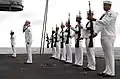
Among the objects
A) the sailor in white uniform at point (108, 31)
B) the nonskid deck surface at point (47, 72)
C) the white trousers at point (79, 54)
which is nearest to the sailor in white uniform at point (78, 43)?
the white trousers at point (79, 54)

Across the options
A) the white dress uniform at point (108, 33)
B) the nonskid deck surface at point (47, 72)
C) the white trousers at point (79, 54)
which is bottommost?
the nonskid deck surface at point (47, 72)

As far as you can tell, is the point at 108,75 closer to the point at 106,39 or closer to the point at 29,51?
the point at 106,39

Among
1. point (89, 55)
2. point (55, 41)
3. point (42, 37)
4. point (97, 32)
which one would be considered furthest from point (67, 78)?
point (42, 37)

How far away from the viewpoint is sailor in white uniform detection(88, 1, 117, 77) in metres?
9.33

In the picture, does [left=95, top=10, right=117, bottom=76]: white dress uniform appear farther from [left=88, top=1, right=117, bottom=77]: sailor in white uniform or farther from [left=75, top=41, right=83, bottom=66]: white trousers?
[left=75, top=41, right=83, bottom=66]: white trousers

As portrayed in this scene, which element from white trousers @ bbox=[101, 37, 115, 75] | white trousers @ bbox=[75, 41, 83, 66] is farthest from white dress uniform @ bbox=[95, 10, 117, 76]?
white trousers @ bbox=[75, 41, 83, 66]

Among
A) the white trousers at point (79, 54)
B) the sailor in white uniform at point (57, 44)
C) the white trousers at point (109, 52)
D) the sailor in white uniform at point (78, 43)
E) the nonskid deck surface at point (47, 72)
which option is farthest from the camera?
the sailor in white uniform at point (57, 44)

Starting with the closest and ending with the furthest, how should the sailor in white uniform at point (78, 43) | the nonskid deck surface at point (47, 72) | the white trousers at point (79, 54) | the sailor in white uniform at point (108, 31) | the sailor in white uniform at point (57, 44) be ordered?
the sailor in white uniform at point (108, 31), the nonskid deck surface at point (47, 72), the sailor in white uniform at point (78, 43), the white trousers at point (79, 54), the sailor in white uniform at point (57, 44)

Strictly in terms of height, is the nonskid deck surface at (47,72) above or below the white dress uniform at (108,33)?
below

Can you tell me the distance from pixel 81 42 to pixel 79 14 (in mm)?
1564

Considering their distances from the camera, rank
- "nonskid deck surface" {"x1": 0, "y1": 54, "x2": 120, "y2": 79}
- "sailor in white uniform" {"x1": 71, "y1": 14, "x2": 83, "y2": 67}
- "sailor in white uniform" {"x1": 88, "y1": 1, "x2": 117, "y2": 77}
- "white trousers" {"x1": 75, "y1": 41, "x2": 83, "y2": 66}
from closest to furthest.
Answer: "sailor in white uniform" {"x1": 88, "y1": 1, "x2": 117, "y2": 77} < "nonskid deck surface" {"x1": 0, "y1": 54, "x2": 120, "y2": 79} < "sailor in white uniform" {"x1": 71, "y1": 14, "x2": 83, "y2": 67} < "white trousers" {"x1": 75, "y1": 41, "x2": 83, "y2": 66}

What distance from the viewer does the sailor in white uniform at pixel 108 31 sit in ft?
30.6

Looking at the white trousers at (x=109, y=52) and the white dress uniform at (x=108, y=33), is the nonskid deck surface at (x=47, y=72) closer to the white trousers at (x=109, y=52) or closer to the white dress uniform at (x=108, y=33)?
the white trousers at (x=109, y=52)

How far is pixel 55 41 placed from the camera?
20172 millimetres
